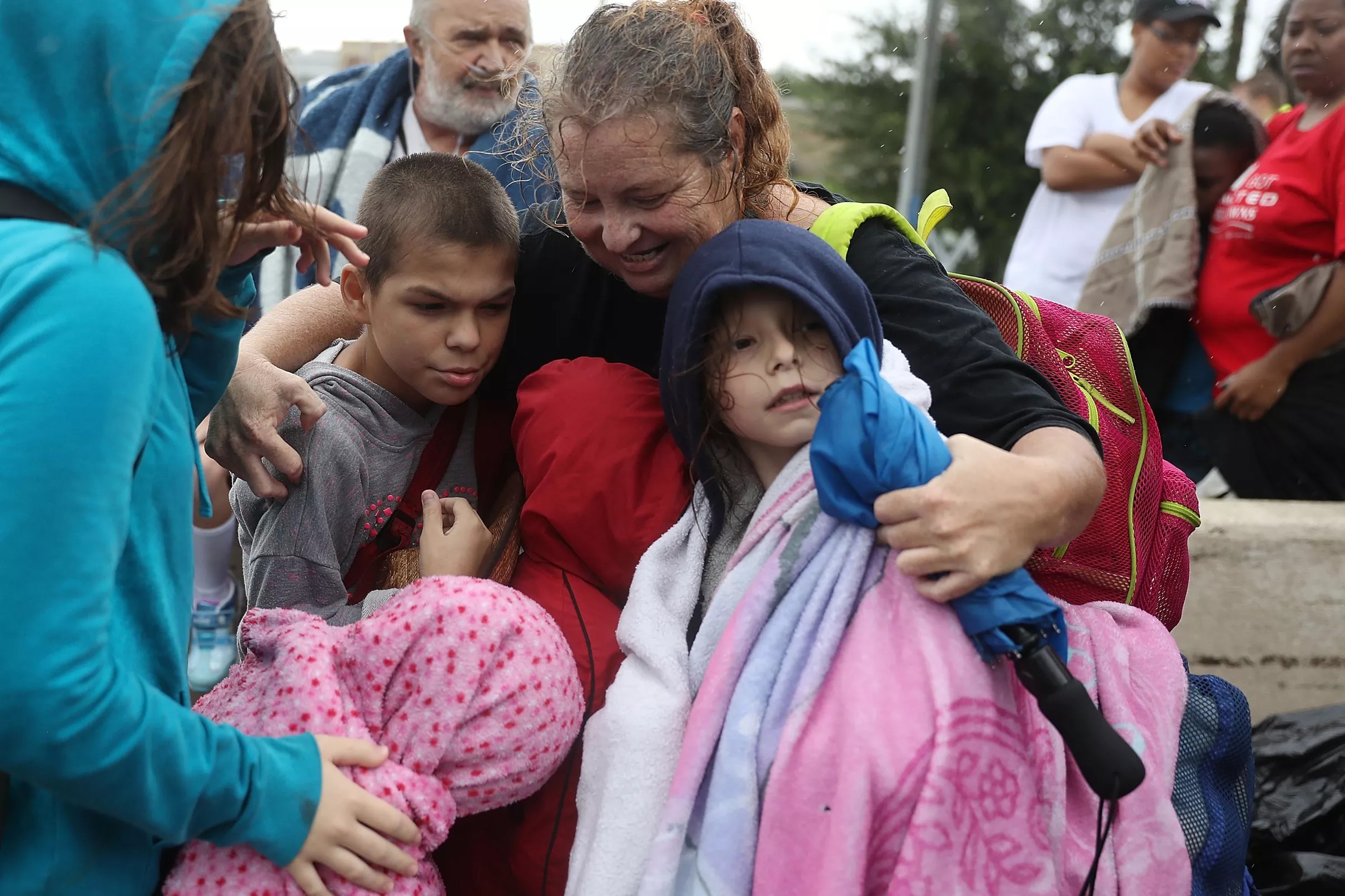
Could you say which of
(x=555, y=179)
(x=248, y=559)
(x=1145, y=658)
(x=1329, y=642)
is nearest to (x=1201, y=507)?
(x=1329, y=642)

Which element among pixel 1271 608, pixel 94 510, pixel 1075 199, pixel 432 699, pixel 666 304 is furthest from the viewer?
pixel 1075 199

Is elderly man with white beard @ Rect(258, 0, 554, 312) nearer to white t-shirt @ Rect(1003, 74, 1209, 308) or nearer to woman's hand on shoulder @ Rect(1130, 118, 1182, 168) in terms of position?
white t-shirt @ Rect(1003, 74, 1209, 308)

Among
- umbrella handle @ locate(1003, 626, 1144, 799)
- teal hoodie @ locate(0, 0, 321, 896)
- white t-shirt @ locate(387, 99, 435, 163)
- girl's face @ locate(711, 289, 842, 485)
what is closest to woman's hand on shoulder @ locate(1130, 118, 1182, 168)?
white t-shirt @ locate(387, 99, 435, 163)

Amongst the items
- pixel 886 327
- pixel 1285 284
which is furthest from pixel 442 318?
pixel 1285 284

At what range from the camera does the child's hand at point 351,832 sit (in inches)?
54.7

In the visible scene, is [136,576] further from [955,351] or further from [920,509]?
[955,351]

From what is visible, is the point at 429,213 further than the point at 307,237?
Yes

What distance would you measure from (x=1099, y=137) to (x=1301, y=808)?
2591mm

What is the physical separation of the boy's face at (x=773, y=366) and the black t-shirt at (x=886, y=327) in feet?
0.72

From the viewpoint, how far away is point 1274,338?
369 cm

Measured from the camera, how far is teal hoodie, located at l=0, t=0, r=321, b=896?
1.17m

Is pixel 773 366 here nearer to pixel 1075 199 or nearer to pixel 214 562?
pixel 214 562

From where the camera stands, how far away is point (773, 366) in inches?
68.9

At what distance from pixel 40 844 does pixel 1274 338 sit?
11.5ft
